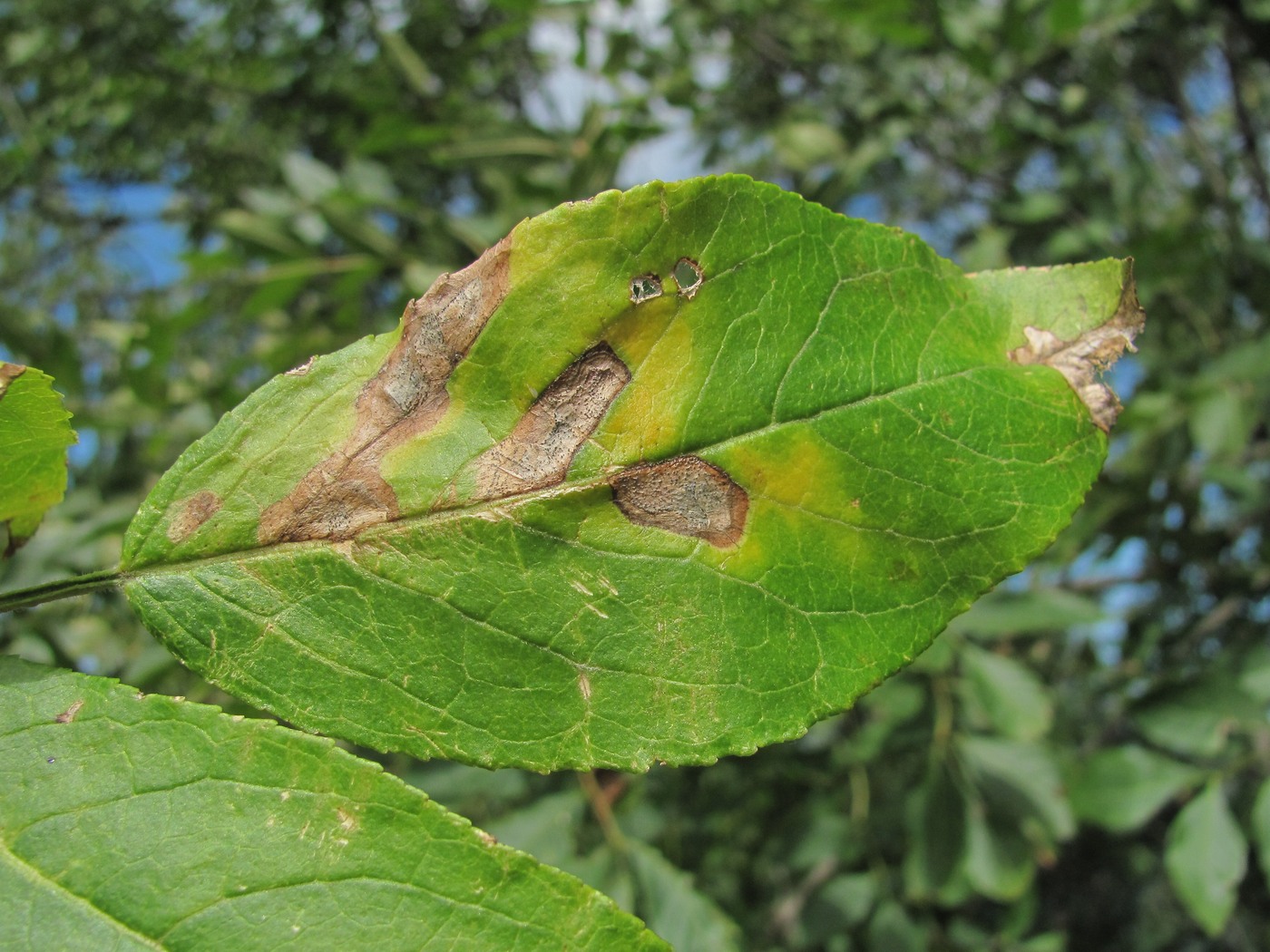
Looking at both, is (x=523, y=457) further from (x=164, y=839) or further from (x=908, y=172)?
(x=908, y=172)

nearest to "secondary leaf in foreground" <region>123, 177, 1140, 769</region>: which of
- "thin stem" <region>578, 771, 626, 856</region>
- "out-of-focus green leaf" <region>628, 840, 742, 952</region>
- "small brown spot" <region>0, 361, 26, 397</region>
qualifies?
"small brown spot" <region>0, 361, 26, 397</region>

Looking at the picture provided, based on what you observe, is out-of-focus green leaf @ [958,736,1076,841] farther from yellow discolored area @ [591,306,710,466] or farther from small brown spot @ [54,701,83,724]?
small brown spot @ [54,701,83,724]

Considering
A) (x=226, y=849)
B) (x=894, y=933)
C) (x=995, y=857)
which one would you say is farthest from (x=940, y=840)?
(x=226, y=849)

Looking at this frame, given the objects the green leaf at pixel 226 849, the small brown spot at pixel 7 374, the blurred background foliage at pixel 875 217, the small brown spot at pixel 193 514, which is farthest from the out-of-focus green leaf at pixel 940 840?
the small brown spot at pixel 7 374

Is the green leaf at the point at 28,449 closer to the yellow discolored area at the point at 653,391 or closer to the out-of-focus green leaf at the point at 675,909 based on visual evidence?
the yellow discolored area at the point at 653,391

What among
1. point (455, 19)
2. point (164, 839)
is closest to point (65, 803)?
point (164, 839)

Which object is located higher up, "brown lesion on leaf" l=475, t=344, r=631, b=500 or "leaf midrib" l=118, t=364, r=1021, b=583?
"brown lesion on leaf" l=475, t=344, r=631, b=500
